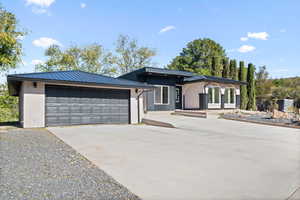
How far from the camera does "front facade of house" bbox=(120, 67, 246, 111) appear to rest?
1614 cm

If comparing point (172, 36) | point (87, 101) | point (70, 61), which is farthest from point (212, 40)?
point (87, 101)

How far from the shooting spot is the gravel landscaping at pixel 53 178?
2764 millimetres

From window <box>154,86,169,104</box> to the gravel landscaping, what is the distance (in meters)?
11.8

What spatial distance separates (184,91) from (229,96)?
476cm

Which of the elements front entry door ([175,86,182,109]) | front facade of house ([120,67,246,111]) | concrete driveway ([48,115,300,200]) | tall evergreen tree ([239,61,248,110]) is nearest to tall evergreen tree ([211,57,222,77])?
tall evergreen tree ([239,61,248,110])

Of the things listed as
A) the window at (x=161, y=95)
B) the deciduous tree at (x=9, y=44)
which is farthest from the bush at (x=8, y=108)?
the window at (x=161, y=95)

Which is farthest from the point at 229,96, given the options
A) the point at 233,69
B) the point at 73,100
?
the point at 73,100

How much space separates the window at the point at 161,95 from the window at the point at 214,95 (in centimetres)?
415

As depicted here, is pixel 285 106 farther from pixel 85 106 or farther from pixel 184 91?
pixel 85 106

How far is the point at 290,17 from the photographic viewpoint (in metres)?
10.0

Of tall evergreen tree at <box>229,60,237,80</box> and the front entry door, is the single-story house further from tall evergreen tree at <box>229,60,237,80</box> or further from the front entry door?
tall evergreen tree at <box>229,60,237,80</box>

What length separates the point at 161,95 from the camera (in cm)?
1672

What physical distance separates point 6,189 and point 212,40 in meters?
42.1

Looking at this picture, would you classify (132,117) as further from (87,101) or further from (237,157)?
(237,157)
